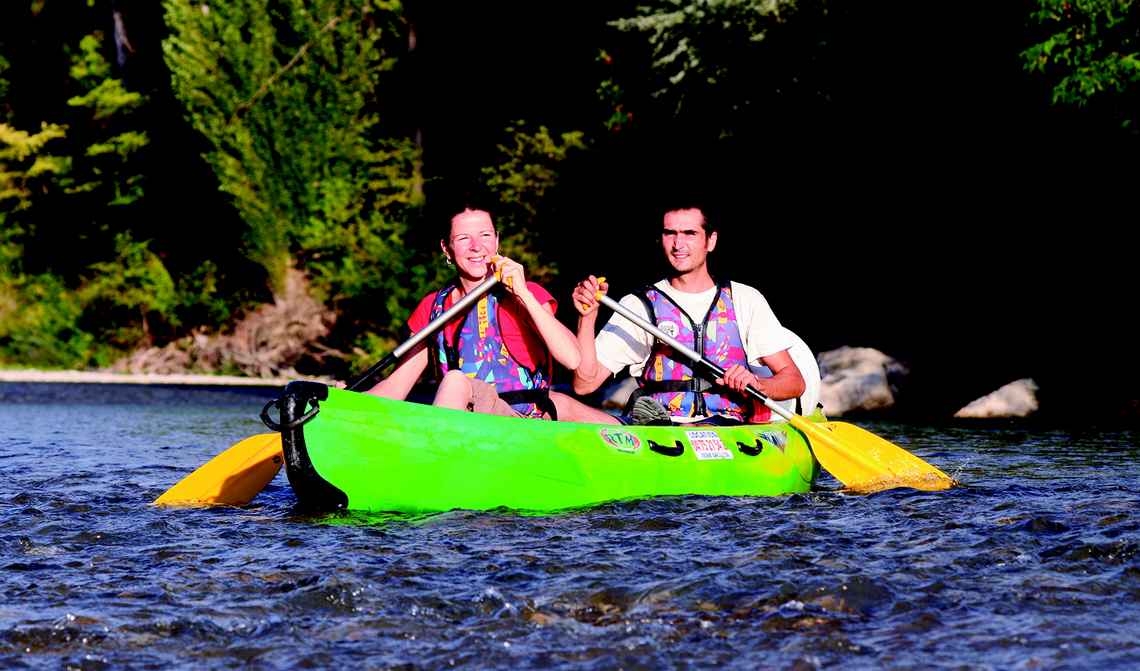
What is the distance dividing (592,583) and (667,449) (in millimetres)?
1750

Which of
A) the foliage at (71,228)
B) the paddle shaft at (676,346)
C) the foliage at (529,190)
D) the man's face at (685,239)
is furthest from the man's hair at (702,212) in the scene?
the foliage at (71,228)

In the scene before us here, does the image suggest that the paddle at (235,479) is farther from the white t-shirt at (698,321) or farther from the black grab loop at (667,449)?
the black grab loop at (667,449)

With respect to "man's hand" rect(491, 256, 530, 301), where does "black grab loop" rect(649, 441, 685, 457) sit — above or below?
below

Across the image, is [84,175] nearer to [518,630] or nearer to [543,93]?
[543,93]

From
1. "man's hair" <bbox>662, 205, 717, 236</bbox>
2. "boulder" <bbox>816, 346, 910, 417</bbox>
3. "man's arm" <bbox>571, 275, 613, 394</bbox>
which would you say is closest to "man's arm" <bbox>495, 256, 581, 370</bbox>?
"man's arm" <bbox>571, 275, 613, 394</bbox>

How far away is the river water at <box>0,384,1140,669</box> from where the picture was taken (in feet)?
13.9

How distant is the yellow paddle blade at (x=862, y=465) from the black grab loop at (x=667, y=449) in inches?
31.9

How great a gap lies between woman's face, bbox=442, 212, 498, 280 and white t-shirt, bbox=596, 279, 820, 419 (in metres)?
0.78

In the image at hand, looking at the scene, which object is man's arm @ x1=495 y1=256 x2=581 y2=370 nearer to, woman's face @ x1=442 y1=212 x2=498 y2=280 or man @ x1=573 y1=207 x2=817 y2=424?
woman's face @ x1=442 y1=212 x2=498 y2=280

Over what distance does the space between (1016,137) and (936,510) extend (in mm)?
8631

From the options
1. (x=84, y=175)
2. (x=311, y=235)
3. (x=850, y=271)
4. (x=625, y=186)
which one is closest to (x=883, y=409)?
(x=850, y=271)

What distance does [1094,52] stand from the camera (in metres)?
12.0

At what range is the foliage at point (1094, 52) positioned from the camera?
11.9 meters

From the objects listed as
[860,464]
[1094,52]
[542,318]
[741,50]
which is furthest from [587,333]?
[741,50]
